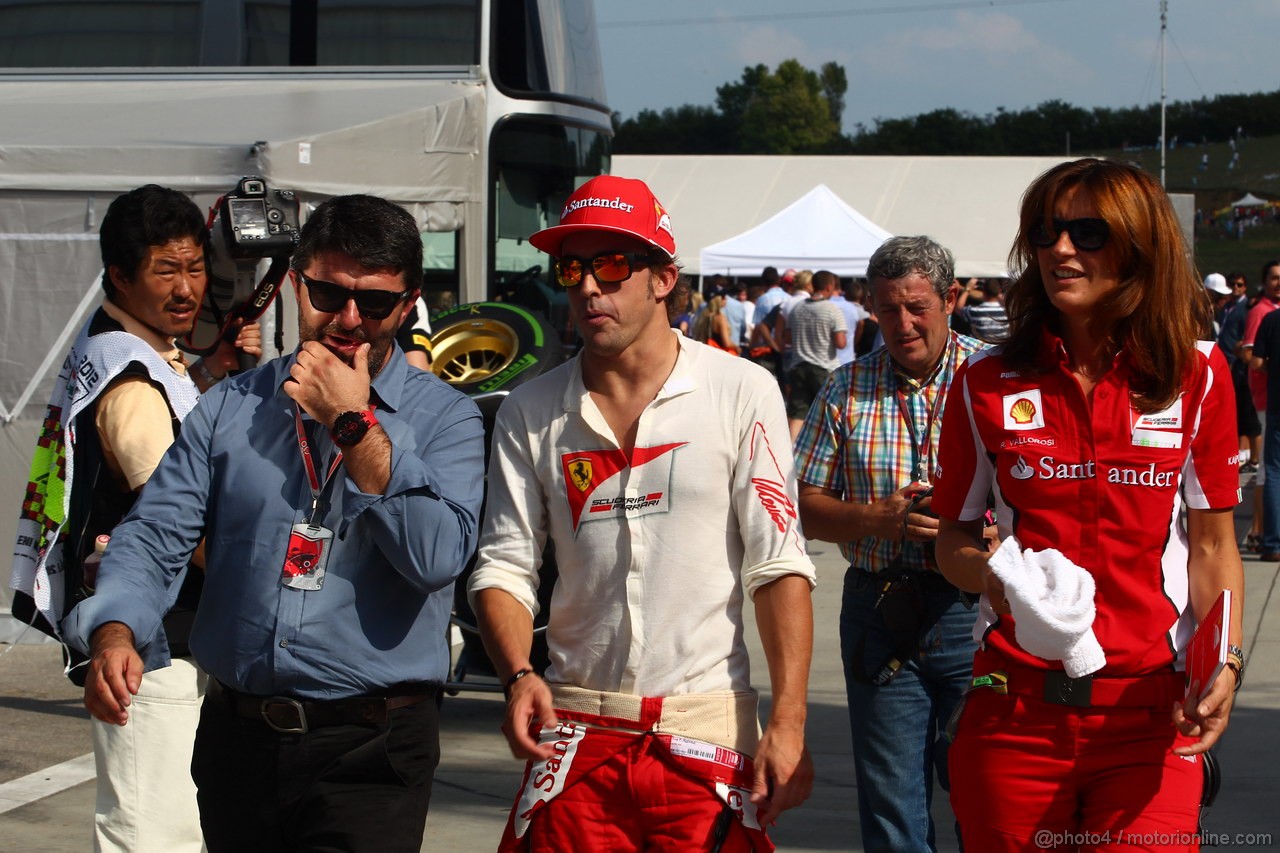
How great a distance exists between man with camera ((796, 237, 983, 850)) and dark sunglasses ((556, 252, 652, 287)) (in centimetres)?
132

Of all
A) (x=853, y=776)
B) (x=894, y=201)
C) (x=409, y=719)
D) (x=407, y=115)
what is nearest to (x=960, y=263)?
(x=894, y=201)

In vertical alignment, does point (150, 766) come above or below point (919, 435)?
below

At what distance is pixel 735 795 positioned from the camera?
2930mm

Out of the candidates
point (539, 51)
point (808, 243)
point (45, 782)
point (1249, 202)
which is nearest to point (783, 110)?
point (1249, 202)

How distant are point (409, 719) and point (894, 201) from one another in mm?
27355

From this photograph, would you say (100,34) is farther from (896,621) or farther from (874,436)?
(896,621)

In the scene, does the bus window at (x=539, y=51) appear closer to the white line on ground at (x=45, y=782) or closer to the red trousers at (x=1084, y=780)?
the white line on ground at (x=45, y=782)

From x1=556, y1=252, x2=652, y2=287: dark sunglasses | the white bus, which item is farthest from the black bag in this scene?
the white bus

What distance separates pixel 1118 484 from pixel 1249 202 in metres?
69.5

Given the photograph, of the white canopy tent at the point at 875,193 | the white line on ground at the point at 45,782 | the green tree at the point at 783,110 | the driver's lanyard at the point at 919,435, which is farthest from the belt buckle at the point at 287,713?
the green tree at the point at 783,110

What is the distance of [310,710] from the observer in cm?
300

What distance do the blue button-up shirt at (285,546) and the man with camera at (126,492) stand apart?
0.63m

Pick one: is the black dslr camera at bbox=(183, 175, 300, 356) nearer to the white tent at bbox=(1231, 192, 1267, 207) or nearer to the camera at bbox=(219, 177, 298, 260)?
the camera at bbox=(219, 177, 298, 260)

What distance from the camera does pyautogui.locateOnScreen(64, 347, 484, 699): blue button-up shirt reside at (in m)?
2.89
